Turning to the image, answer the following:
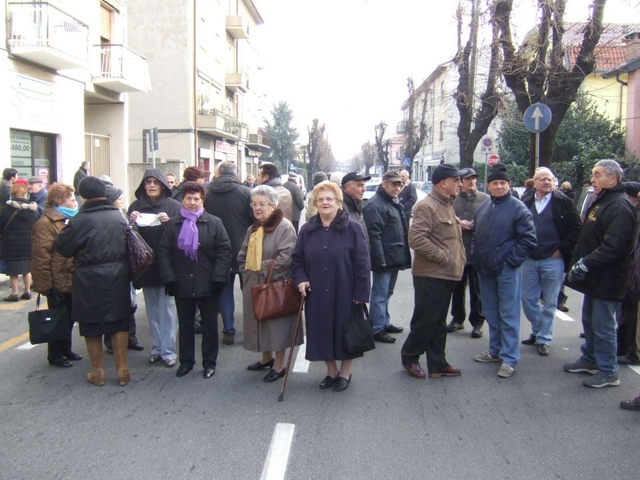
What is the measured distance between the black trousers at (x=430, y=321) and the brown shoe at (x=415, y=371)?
0.05 metres

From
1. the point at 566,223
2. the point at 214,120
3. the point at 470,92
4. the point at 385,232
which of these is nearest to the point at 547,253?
the point at 566,223

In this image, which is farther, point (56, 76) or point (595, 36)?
point (56, 76)

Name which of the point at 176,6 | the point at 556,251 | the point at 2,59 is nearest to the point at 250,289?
the point at 556,251

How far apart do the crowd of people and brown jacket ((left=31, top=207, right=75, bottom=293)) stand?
0.03 ft

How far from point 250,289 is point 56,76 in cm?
1377

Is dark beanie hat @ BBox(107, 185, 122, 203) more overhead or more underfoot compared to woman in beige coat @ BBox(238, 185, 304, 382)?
more overhead

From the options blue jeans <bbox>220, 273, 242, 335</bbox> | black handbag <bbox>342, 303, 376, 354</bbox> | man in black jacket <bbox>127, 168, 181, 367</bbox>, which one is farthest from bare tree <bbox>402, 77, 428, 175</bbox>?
black handbag <bbox>342, 303, 376, 354</bbox>

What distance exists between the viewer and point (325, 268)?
16.6 ft

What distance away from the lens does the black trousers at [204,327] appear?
5527mm

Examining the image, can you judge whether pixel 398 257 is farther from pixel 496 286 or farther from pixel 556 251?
pixel 556 251

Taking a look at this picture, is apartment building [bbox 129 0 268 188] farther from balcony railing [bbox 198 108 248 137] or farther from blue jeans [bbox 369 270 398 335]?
blue jeans [bbox 369 270 398 335]

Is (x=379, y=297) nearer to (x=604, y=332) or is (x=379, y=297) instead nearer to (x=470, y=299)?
(x=470, y=299)

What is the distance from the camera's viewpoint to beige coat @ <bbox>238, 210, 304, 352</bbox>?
530 cm

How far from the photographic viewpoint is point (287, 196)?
8.07 metres
